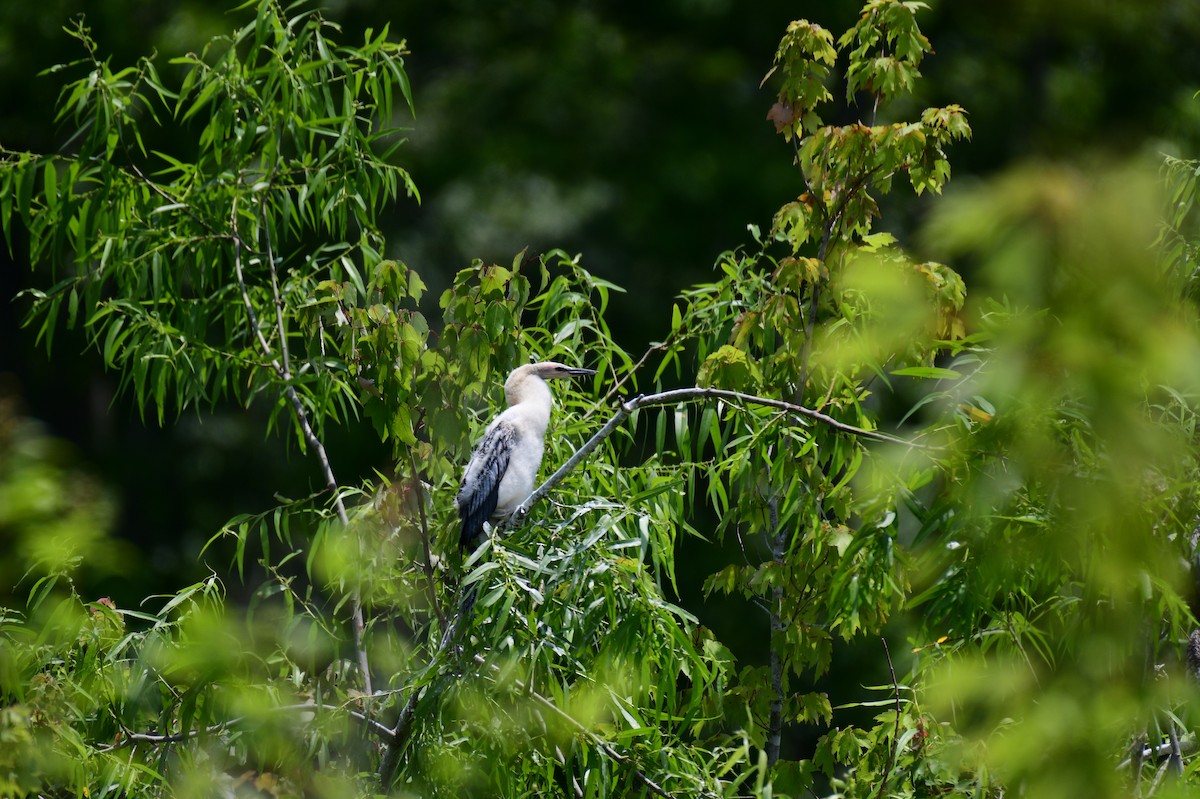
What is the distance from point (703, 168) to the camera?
326 inches

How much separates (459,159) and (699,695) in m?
6.81

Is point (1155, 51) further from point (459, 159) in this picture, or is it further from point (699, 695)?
point (699, 695)

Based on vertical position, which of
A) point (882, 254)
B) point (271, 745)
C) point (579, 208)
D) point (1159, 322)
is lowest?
point (579, 208)

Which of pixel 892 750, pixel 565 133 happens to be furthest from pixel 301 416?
pixel 565 133

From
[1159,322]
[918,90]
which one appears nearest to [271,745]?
[1159,322]

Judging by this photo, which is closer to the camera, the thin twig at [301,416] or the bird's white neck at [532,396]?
the thin twig at [301,416]

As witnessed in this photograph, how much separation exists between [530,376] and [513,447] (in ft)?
0.68

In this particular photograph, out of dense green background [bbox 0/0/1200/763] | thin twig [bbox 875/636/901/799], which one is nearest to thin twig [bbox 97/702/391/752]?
thin twig [bbox 875/636/901/799]

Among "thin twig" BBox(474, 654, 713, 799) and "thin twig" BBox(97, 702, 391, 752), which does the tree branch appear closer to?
"thin twig" BBox(474, 654, 713, 799)

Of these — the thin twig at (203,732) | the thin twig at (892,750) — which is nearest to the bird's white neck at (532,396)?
the thin twig at (203,732)

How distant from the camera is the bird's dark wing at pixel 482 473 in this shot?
3.39 meters

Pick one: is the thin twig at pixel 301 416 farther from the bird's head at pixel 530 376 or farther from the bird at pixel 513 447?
the bird's head at pixel 530 376

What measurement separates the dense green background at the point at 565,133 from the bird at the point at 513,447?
416cm

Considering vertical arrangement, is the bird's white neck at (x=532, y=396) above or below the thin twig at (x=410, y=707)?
above
